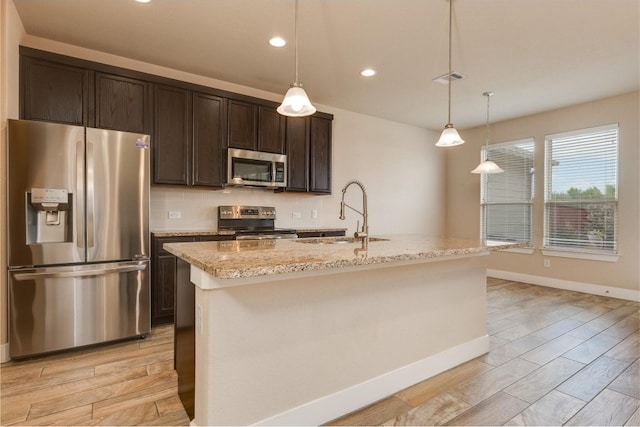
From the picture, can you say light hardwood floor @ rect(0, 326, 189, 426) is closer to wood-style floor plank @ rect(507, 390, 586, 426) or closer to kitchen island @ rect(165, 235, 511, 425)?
kitchen island @ rect(165, 235, 511, 425)

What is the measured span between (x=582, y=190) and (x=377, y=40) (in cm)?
391

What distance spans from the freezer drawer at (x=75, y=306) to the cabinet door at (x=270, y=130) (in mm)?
1899

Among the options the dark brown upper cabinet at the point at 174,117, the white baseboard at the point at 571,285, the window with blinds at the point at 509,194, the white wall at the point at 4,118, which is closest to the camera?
the white wall at the point at 4,118

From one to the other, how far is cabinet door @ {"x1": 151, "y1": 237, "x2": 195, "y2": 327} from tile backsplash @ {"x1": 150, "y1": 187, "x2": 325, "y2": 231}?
1.76 ft

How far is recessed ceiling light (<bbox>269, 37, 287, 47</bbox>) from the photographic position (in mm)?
2973

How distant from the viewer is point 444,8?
2508 mm

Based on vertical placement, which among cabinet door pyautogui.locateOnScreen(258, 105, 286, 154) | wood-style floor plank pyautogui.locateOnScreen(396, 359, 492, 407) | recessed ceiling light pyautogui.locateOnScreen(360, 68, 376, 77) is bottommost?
wood-style floor plank pyautogui.locateOnScreen(396, 359, 492, 407)

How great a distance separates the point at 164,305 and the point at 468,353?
2737 mm

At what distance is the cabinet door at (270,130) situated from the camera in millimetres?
3982

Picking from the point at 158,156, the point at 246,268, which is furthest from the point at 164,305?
the point at 246,268

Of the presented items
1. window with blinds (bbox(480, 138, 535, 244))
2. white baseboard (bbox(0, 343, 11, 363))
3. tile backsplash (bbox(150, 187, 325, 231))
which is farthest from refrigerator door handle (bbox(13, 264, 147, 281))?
window with blinds (bbox(480, 138, 535, 244))

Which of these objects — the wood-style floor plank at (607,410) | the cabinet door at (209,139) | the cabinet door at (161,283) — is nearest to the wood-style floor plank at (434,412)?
the wood-style floor plank at (607,410)

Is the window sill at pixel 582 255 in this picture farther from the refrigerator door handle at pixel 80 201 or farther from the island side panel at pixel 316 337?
the refrigerator door handle at pixel 80 201

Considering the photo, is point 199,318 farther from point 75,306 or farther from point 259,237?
point 259,237
